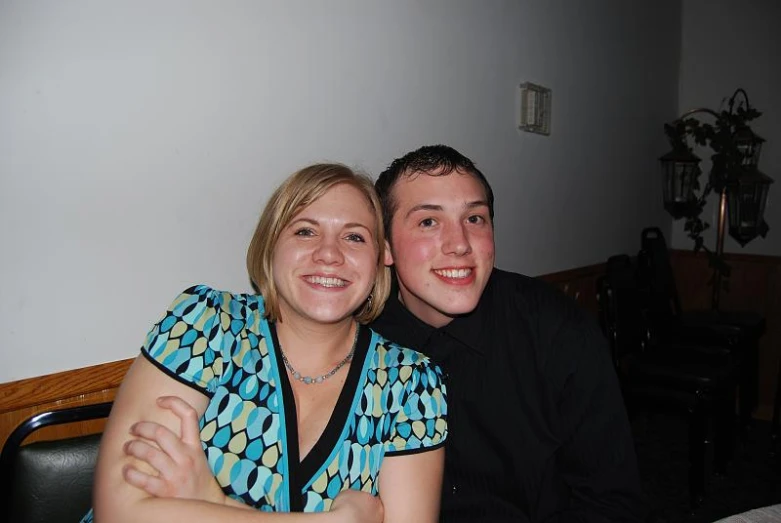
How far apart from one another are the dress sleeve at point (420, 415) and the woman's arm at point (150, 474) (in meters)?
0.18

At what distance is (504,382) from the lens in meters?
1.65

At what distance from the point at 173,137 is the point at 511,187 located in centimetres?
204

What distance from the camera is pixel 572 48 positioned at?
3.81m

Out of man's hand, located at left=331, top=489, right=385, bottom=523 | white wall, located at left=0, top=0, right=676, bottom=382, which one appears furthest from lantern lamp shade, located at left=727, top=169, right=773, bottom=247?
man's hand, located at left=331, top=489, right=385, bottom=523

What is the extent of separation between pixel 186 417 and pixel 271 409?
21 centimetres

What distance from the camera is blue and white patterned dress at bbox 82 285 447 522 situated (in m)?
1.31

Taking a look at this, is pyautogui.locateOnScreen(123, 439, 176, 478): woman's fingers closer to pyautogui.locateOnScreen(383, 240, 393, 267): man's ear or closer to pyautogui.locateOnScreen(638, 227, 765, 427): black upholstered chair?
pyautogui.locateOnScreen(383, 240, 393, 267): man's ear

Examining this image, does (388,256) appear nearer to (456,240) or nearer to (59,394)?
(456,240)

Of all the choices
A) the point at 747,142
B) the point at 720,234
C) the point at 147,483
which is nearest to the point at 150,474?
the point at 147,483

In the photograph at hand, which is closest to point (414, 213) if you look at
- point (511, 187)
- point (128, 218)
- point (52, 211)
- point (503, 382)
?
point (503, 382)

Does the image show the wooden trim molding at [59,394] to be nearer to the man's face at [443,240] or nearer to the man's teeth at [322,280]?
the man's teeth at [322,280]

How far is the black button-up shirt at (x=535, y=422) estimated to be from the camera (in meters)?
1.57

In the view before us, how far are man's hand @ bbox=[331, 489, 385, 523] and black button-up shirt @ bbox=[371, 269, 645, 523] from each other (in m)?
0.41

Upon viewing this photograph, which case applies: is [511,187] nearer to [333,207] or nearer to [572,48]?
[572,48]
